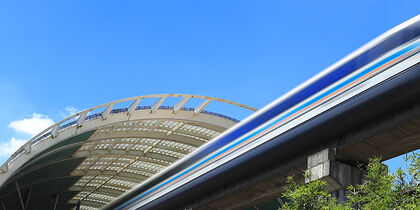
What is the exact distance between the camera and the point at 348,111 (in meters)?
12.6

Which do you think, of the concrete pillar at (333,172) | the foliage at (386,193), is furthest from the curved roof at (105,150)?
the foliage at (386,193)

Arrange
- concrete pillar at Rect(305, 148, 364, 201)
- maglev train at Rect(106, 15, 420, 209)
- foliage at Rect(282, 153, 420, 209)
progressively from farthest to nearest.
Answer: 1. concrete pillar at Rect(305, 148, 364, 201)
2. maglev train at Rect(106, 15, 420, 209)
3. foliage at Rect(282, 153, 420, 209)

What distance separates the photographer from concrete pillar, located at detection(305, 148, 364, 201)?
13.6 metres

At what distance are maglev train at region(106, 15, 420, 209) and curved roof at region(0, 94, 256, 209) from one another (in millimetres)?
9753

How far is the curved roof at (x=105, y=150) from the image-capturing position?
28109mm

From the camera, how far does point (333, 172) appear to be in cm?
1369

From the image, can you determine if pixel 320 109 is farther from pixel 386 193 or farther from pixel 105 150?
pixel 105 150

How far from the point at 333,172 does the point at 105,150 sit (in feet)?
85.6

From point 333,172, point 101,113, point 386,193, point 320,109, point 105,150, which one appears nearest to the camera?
point 386,193

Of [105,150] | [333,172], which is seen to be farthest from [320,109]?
[105,150]

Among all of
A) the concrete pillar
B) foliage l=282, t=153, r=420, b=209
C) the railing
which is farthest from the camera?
the railing

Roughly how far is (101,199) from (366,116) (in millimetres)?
46399

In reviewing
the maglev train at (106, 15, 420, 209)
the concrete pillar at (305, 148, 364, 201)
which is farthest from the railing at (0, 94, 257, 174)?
the concrete pillar at (305, 148, 364, 201)

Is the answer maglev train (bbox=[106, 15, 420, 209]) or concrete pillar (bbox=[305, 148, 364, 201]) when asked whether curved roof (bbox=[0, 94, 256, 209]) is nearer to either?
maglev train (bbox=[106, 15, 420, 209])
